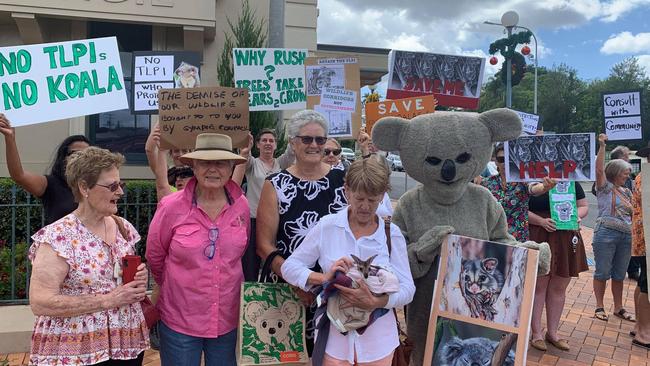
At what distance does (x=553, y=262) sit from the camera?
451cm

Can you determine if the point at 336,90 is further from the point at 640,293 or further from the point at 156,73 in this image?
the point at 640,293

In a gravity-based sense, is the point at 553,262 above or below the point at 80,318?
below

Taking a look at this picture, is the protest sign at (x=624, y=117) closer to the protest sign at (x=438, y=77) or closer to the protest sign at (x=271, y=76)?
the protest sign at (x=438, y=77)

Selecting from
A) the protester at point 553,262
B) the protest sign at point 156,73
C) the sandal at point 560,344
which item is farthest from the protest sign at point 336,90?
the sandal at point 560,344

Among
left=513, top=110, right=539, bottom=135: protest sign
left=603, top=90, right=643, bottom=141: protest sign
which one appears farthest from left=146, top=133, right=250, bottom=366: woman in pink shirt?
left=603, top=90, right=643, bottom=141: protest sign

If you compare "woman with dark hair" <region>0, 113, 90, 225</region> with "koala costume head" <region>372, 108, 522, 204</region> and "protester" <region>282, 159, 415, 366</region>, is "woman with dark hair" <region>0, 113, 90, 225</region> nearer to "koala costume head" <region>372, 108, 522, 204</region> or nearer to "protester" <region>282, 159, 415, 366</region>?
"protester" <region>282, 159, 415, 366</region>

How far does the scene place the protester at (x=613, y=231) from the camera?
5.39 metres

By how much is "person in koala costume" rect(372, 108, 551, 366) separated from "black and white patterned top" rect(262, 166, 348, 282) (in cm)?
56

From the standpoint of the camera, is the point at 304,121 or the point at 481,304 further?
the point at 304,121

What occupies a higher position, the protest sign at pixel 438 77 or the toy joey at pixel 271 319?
the protest sign at pixel 438 77

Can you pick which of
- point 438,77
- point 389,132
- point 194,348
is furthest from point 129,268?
point 438,77

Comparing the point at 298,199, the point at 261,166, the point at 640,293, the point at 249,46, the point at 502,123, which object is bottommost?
the point at 640,293

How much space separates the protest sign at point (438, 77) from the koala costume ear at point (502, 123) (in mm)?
1774

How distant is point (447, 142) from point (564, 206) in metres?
2.11
